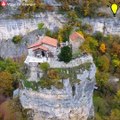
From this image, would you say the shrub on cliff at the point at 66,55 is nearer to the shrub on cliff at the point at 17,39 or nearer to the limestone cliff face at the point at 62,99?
the limestone cliff face at the point at 62,99

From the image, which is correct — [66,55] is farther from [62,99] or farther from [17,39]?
[17,39]

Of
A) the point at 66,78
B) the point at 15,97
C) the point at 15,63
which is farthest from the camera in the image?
the point at 15,63

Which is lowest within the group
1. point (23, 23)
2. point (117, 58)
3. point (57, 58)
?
point (117, 58)

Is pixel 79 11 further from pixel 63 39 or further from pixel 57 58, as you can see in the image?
pixel 57 58

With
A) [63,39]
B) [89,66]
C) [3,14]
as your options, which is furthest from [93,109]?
[3,14]

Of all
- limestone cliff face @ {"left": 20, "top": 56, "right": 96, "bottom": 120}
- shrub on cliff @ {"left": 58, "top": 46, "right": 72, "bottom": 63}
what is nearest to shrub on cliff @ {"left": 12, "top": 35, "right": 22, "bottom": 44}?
limestone cliff face @ {"left": 20, "top": 56, "right": 96, "bottom": 120}

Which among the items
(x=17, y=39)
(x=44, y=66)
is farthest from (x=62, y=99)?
(x=17, y=39)

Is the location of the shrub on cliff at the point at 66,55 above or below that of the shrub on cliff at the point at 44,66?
above

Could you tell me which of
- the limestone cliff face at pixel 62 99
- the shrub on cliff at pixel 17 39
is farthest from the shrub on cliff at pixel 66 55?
the shrub on cliff at pixel 17 39
